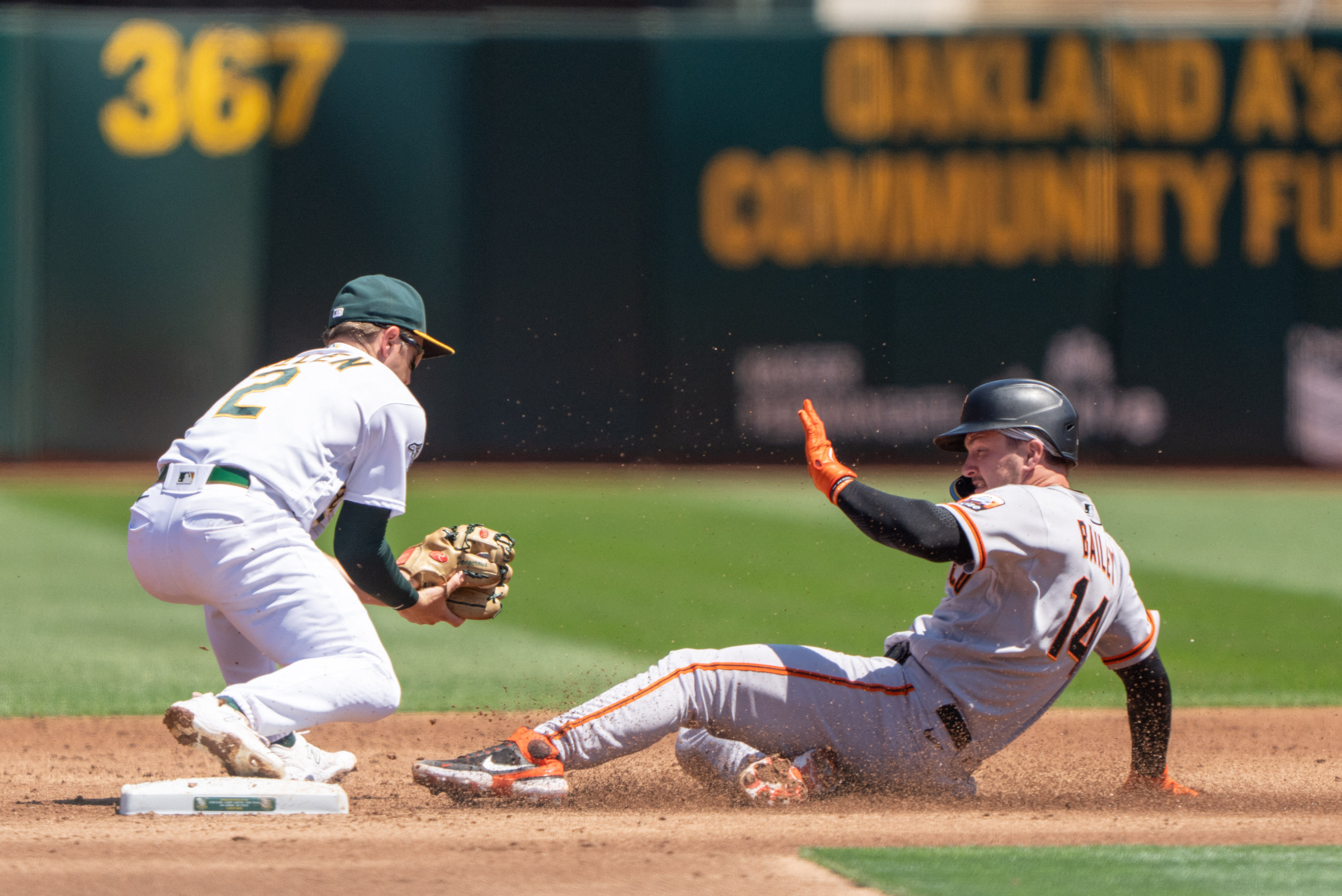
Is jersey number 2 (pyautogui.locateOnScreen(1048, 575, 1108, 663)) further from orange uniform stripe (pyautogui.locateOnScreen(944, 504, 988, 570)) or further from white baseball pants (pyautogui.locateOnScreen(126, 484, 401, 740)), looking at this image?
white baseball pants (pyautogui.locateOnScreen(126, 484, 401, 740))

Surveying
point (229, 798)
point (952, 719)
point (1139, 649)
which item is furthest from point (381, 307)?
point (1139, 649)

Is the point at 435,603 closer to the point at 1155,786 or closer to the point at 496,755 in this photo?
the point at 496,755

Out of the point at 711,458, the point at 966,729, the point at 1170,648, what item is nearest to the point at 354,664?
the point at 966,729

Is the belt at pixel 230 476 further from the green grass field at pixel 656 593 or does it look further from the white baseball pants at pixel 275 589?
the green grass field at pixel 656 593

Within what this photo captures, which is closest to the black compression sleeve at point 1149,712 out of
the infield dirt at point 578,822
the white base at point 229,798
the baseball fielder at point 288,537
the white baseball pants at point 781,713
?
the infield dirt at point 578,822

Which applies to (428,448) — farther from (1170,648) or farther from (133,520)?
(133,520)

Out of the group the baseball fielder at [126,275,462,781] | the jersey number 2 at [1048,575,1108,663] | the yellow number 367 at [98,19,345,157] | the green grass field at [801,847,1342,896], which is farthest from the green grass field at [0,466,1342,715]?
the yellow number 367 at [98,19,345,157]
